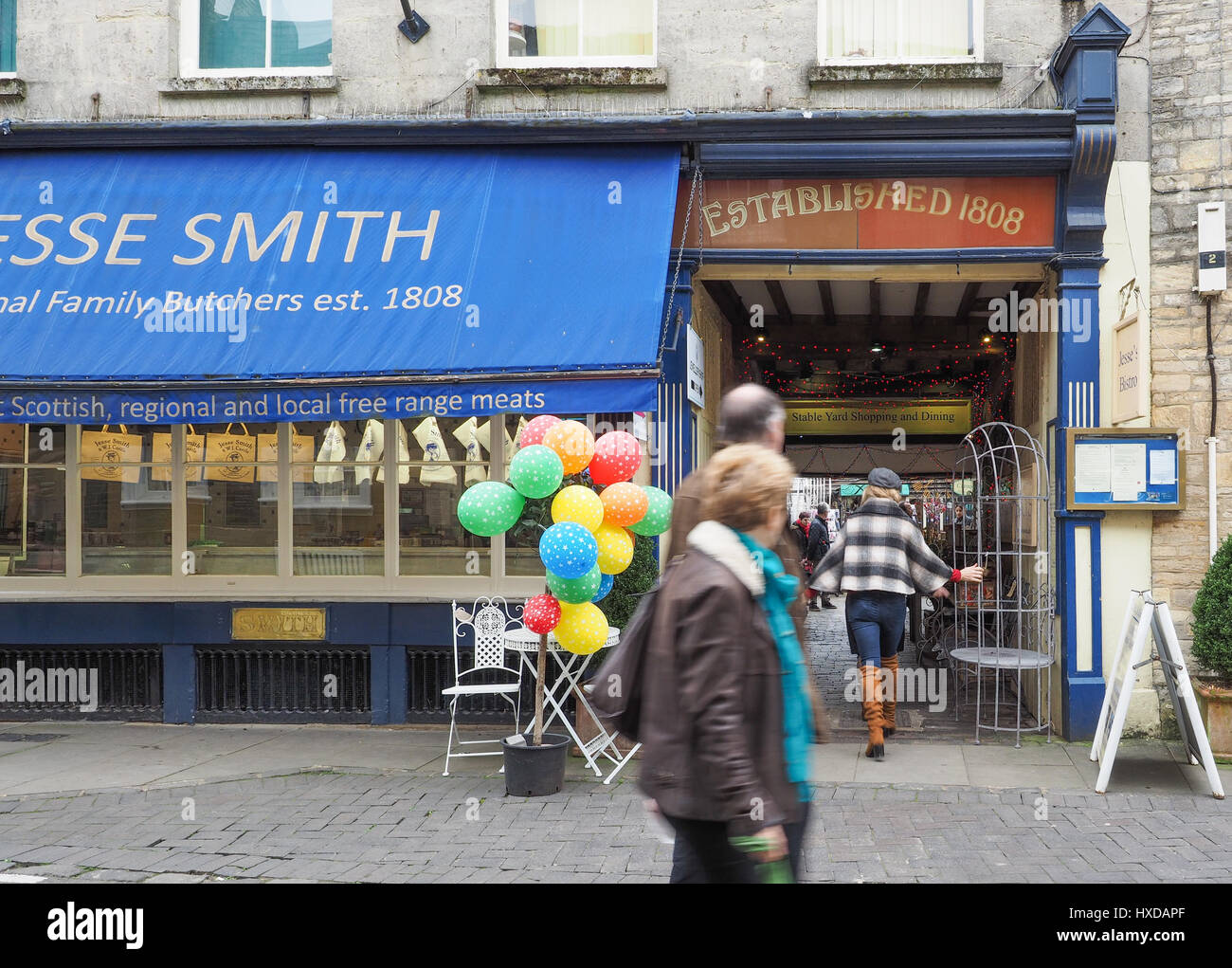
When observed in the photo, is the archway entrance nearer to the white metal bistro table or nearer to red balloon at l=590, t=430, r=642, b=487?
the white metal bistro table

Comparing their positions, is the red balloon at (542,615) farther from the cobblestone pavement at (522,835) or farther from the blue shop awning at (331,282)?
the blue shop awning at (331,282)

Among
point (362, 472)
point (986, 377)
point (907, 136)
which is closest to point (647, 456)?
point (362, 472)

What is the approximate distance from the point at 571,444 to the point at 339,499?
3.25m

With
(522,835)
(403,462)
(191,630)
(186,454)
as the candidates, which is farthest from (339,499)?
(522,835)

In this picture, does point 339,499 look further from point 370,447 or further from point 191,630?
point 191,630

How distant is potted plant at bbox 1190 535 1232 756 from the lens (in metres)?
7.05

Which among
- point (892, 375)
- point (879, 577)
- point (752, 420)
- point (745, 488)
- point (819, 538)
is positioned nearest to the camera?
point (745, 488)

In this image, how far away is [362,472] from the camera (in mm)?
8773

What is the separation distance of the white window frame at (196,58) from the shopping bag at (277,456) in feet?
9.21

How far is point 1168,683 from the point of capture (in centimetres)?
677

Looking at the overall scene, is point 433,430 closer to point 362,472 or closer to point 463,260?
point 362,472

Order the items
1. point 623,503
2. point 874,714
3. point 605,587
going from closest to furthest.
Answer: point 623,503, point 605,587, point 874,714

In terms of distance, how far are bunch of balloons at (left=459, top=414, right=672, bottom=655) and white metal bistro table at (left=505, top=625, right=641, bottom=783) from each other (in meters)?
0.38
